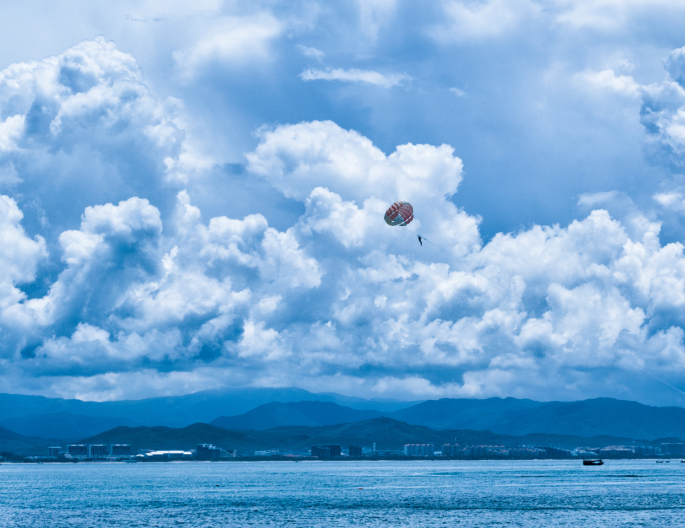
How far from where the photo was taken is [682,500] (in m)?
187

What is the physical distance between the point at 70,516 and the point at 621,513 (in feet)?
374

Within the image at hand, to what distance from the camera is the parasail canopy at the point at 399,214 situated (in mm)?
141875

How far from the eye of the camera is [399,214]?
142 metres

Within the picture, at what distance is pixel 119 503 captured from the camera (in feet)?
647

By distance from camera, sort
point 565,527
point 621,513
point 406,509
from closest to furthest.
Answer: point 565,527, point 621,513, point 406,509

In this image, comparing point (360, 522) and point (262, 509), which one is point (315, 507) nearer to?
point (262, 509)

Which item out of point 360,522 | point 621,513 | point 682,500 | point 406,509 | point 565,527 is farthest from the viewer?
point 682,500

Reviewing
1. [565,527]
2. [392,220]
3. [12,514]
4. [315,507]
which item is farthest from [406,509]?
[12,514]

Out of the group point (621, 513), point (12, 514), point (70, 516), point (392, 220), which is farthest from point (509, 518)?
point (12, 514)

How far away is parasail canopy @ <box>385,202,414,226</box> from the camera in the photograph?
141875mm

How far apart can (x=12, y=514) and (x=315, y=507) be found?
66.7m

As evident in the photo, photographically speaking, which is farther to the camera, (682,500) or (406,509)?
(682,500)

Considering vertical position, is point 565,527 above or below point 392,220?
below

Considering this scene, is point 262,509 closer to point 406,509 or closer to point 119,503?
point 406,509
